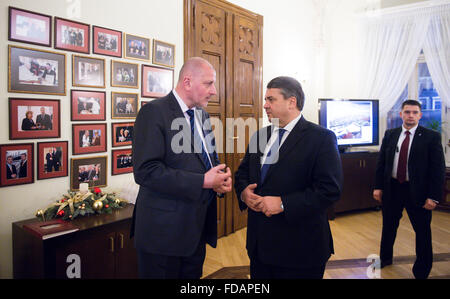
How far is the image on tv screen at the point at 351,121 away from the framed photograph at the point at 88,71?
3672 millimetres

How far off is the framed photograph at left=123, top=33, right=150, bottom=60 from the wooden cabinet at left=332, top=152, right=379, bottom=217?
11.2 feet

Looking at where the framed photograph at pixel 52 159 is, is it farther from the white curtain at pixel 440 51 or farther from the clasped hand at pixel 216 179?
the white curtain at pixel 440 51

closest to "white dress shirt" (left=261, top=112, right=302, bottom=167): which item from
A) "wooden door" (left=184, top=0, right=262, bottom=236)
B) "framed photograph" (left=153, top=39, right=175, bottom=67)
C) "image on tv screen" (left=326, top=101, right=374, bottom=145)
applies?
"framed photograph" (left=153, top=39, right=175, bottom=67)

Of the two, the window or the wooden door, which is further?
the window

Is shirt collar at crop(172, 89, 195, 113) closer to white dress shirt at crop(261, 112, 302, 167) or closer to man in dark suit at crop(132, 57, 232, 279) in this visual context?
man in dark suit at crop(132, 57, 232, 279)

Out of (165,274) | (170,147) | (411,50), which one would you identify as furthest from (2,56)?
(411,50)

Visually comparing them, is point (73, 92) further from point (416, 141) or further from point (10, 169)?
point (416, 141)

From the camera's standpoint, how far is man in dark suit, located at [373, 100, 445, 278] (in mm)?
2857

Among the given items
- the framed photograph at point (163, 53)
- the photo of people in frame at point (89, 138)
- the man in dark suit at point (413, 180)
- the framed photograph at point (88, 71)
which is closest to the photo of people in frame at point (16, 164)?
the photo of people in frame at point (89, 138)

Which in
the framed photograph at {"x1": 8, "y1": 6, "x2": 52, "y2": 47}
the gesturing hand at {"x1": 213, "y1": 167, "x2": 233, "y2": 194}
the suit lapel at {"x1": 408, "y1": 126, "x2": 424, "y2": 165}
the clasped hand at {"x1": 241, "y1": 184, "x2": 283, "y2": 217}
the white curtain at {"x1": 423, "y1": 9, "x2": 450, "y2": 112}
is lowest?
the clasped hand at {"x1": 241, "y1": 184, "x2": 283, "y2": 217}

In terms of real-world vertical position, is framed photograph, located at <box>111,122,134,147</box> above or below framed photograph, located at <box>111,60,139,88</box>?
below

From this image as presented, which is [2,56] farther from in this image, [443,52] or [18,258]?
[443,52]

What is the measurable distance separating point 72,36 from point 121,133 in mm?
912

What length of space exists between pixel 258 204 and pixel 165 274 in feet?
1.91
